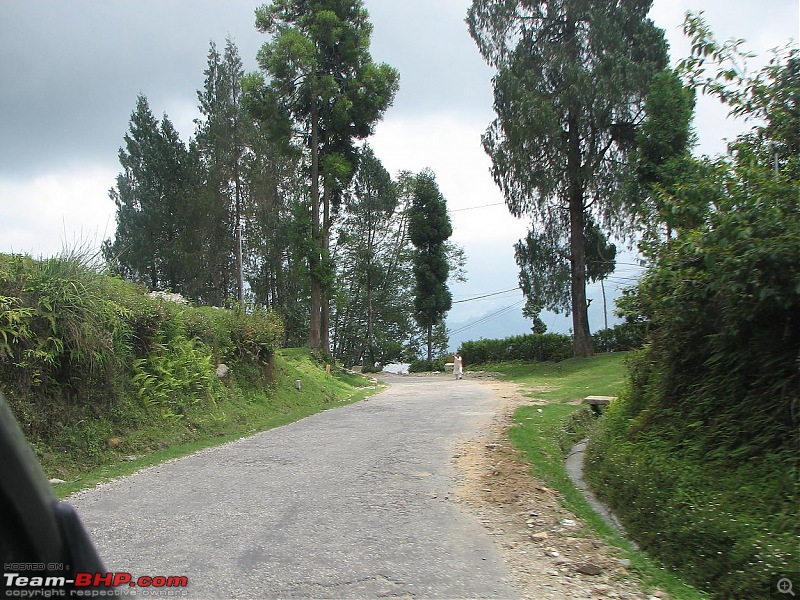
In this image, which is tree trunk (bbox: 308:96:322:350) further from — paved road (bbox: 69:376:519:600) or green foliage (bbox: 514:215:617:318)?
paved road (bbox: 69:376:519:600)

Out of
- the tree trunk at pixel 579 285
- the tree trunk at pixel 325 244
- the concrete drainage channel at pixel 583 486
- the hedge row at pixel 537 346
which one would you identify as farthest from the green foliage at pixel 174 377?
the hedge row at pixel 537 346

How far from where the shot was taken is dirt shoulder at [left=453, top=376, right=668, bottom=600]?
15.3ft

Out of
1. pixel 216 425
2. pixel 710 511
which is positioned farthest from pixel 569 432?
pixel 710 511

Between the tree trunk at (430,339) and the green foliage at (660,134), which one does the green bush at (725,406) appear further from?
the tree trunk at (430,339)

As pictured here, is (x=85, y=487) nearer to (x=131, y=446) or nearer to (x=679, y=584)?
(x=131, y=446)

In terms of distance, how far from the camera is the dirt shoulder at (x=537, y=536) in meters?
4.68

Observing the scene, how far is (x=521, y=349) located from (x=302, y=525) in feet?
116

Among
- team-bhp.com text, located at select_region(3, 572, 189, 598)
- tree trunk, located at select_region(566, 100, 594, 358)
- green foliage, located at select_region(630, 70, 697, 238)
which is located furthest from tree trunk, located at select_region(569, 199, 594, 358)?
team-bhp.com text, located at select_region(3, 572, 189, 598)

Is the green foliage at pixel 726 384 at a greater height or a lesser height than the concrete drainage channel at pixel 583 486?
greater

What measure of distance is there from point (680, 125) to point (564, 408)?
668 inches

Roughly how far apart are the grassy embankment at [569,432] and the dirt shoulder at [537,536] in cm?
16

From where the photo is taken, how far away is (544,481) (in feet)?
26.2

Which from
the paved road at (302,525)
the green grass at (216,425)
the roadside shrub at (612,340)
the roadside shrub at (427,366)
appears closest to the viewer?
the paved road at (302,525)

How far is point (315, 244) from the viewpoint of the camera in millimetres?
27562
